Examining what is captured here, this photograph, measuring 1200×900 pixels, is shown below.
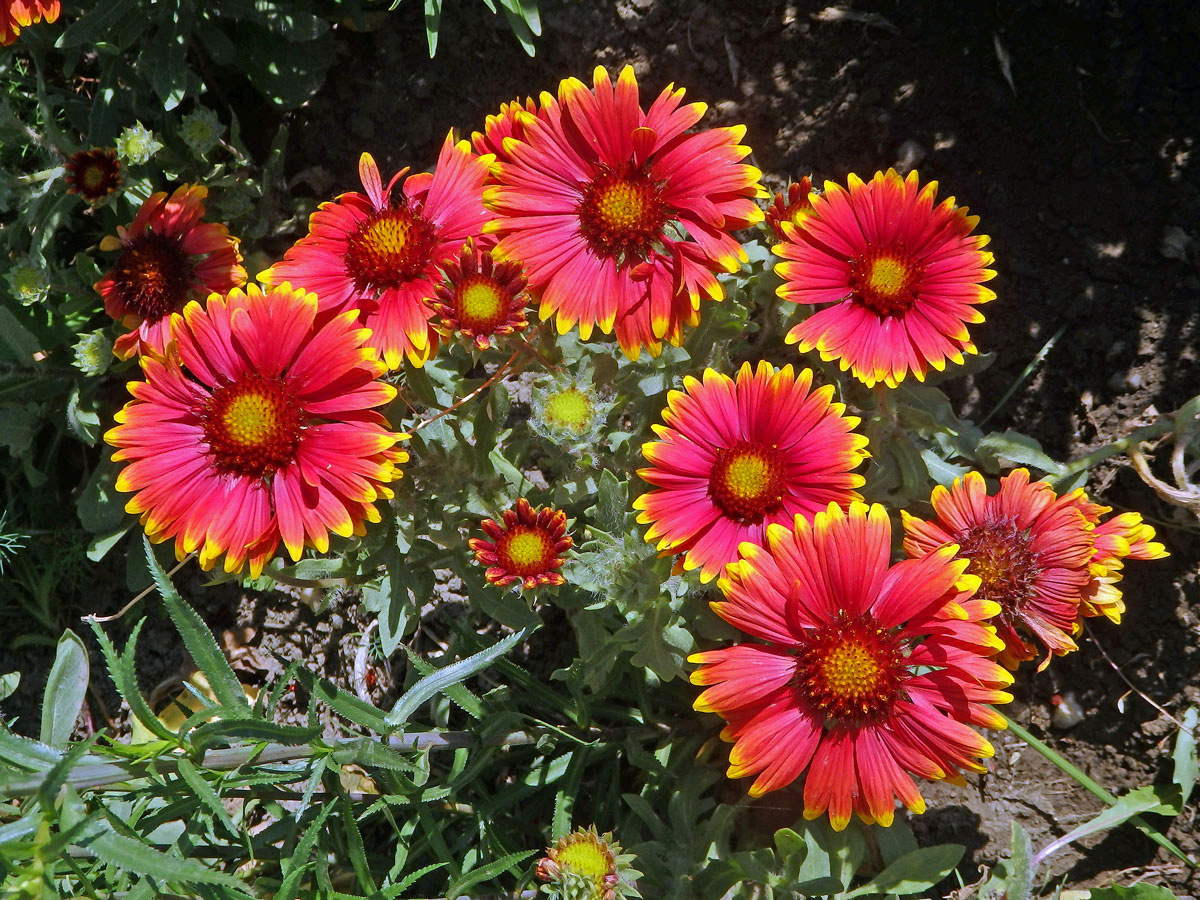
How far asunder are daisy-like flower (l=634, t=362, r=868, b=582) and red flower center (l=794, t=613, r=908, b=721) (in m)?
0.26

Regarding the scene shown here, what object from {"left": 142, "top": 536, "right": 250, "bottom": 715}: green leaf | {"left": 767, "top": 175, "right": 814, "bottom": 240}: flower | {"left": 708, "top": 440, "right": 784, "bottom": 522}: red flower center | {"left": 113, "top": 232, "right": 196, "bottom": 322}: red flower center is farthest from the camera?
{"left": 113, "top": 232, "right": 196, "bottom": 322}: red flower center

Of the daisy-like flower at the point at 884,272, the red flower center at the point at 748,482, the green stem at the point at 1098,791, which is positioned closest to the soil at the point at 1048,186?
the green stem at the point at 1098,791

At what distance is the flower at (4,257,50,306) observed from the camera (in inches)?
105

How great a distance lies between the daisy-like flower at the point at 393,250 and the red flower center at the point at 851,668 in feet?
3.63

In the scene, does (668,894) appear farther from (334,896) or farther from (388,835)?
(388,835)

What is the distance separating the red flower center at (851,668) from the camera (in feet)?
6.03

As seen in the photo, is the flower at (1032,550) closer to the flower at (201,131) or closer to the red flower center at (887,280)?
the red flower center at (887,280)

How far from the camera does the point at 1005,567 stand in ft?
6.90

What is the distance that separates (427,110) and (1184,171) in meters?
2.43

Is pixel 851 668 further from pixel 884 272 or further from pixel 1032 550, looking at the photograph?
pixel 884 272

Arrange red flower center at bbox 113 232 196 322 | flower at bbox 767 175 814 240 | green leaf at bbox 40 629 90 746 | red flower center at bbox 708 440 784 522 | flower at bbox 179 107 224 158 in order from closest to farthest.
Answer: green leaf at bbox 40 629 90 746 → red flower center at bbox 708 440 784 522 → flower at bbox 767 175 814 240 → red flower center at bbox 113 232 196 322 → flower at bbox 179 107 224 158

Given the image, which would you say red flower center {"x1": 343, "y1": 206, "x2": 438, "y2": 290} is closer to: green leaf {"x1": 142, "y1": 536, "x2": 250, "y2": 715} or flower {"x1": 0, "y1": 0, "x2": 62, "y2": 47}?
green leaf {"x1": 142, "y1": 536, "x2": 250, "y2": 715}

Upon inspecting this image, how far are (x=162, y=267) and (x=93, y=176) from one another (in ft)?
1.12

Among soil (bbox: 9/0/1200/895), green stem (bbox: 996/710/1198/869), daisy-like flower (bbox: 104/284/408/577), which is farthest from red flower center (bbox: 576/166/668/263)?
green stem (bbox: 996/710/1198/869)
